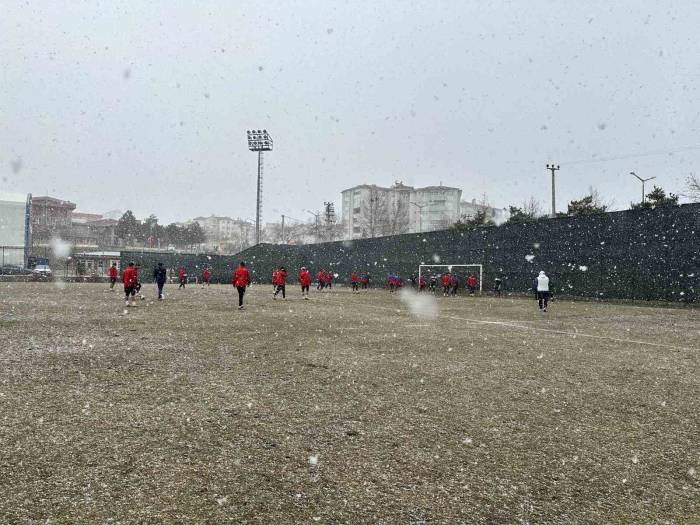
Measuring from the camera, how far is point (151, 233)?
3981 inches

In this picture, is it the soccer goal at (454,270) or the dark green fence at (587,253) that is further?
the soccer goal at (454,270)

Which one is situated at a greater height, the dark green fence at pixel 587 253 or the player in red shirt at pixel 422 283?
Result: the dark green fence at pixel 587 253

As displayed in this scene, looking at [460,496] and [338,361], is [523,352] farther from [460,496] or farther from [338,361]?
[460,496]

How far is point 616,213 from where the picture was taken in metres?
26.8

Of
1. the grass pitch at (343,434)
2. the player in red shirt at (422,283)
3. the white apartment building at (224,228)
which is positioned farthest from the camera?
the white apartment building at (224,228)

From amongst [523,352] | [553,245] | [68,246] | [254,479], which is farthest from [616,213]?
[68,246]

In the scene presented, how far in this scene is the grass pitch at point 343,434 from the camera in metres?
3.16

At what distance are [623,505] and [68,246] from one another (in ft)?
291

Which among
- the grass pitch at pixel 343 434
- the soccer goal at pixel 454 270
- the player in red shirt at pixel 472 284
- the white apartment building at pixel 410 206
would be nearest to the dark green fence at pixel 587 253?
the soccer goal at pixel 454 270

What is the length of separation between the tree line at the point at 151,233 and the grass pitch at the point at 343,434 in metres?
95.4

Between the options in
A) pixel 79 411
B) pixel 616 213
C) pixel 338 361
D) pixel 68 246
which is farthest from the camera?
pixel 68 246

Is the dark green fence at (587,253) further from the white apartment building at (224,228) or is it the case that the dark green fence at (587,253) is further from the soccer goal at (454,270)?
the white apartment building at (224,228)

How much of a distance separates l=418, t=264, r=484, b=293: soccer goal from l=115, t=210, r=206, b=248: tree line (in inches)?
2875

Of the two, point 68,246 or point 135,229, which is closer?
point 68,246
